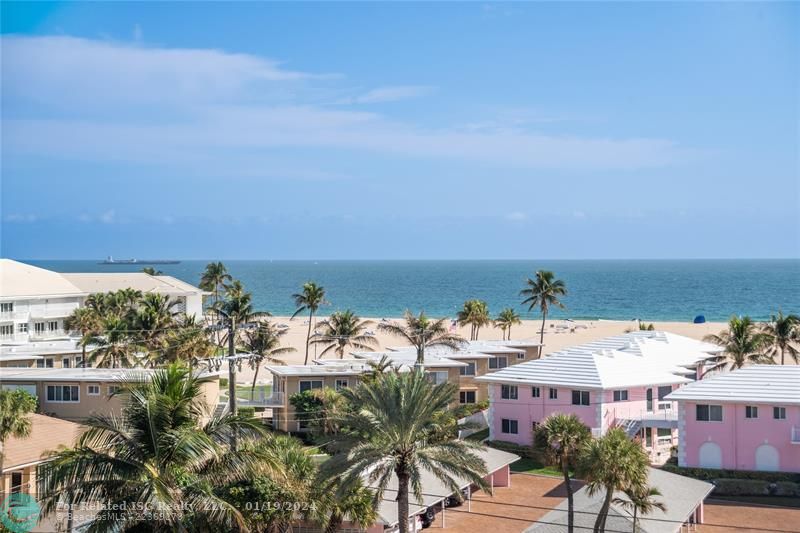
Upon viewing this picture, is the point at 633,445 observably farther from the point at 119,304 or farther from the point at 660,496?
the point at 119,304

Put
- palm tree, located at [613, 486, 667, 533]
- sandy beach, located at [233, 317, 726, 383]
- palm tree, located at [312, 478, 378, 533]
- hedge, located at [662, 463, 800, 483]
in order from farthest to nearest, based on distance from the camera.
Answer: sandy beach, located at [233, 317, 726, 383], hedge, located at [662, 463, 800, 483], palm tree, located at [613, 486, 667, 533], palm tree, located at [312, 478, 378, 533]

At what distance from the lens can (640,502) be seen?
31766 millimetres

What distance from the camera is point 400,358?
207 ft

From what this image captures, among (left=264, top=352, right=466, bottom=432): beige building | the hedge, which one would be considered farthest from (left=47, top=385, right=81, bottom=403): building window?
the hedge

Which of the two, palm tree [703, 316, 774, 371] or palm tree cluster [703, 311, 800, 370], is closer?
palm tree [703, 316, 774, 371]

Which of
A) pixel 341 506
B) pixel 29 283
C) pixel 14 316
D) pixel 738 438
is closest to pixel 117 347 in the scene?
pixel 14 316

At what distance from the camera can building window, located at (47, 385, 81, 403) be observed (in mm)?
49500

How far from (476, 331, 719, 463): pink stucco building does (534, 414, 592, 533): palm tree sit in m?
15.4

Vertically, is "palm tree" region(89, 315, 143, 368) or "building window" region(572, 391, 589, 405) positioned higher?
"palm tree" region(89, 315, 143, 368)

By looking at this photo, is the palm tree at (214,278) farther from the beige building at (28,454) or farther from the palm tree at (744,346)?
the beige building at (28,454)

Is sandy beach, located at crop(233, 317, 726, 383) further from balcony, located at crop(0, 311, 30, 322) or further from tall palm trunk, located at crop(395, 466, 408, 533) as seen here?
tall palm trunk, located at crop(395, 466, 408, 533)

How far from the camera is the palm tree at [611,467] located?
→ 102ft

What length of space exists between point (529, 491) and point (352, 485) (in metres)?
16.2

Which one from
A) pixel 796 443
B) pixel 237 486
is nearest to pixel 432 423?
pixel 237 486
